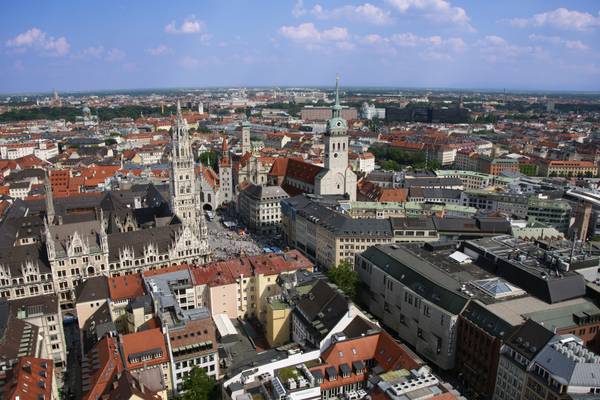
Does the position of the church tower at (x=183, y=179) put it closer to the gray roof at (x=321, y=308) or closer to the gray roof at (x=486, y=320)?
the gray roof at (x=321, y=308)

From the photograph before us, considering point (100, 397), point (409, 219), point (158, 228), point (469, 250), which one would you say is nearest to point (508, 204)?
point (409, 219)

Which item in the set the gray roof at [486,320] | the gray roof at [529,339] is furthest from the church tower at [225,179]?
the gray roof at [529,339]

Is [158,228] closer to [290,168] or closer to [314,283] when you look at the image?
[314,283]


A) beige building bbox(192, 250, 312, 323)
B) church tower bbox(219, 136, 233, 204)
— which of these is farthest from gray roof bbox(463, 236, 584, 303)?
church tower bbox(219, 136, 233, 204)

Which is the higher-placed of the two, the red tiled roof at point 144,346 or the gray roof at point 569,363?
the gray roof at point 569,363

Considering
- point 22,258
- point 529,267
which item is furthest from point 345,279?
point 22,258

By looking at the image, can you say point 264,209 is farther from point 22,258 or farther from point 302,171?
point 22,258
